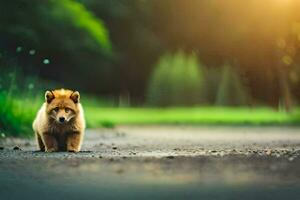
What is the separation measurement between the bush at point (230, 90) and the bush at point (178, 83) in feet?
3.02

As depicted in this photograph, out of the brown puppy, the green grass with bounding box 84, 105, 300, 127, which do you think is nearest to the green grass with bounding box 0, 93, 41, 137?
the brown puppy

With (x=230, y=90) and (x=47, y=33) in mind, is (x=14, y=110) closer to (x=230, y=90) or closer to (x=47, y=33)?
(x=47, y=33)

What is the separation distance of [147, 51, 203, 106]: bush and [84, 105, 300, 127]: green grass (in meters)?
0.44

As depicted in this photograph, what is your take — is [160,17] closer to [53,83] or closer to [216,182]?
[53,83]

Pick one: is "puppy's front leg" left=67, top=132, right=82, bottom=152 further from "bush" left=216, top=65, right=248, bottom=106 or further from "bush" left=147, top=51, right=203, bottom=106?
"bush" left=216, top=65, right=248, bottom=106

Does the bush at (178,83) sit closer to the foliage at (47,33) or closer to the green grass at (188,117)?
the green grass at (188,117)

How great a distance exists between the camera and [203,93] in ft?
130

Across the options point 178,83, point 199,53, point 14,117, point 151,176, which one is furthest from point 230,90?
point 151,176

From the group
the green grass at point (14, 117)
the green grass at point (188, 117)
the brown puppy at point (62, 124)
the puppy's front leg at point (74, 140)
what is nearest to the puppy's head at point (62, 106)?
the brown puppy at point (62, 124)

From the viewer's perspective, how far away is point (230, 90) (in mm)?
39562

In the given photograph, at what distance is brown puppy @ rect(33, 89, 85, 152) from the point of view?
11438 millimetres

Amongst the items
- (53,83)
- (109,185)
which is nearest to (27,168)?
(109,185)

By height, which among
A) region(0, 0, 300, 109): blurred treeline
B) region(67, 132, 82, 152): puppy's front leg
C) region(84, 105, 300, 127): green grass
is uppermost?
region(0, 0, 300, 109): blurred treeline

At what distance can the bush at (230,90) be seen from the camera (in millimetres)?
39375
